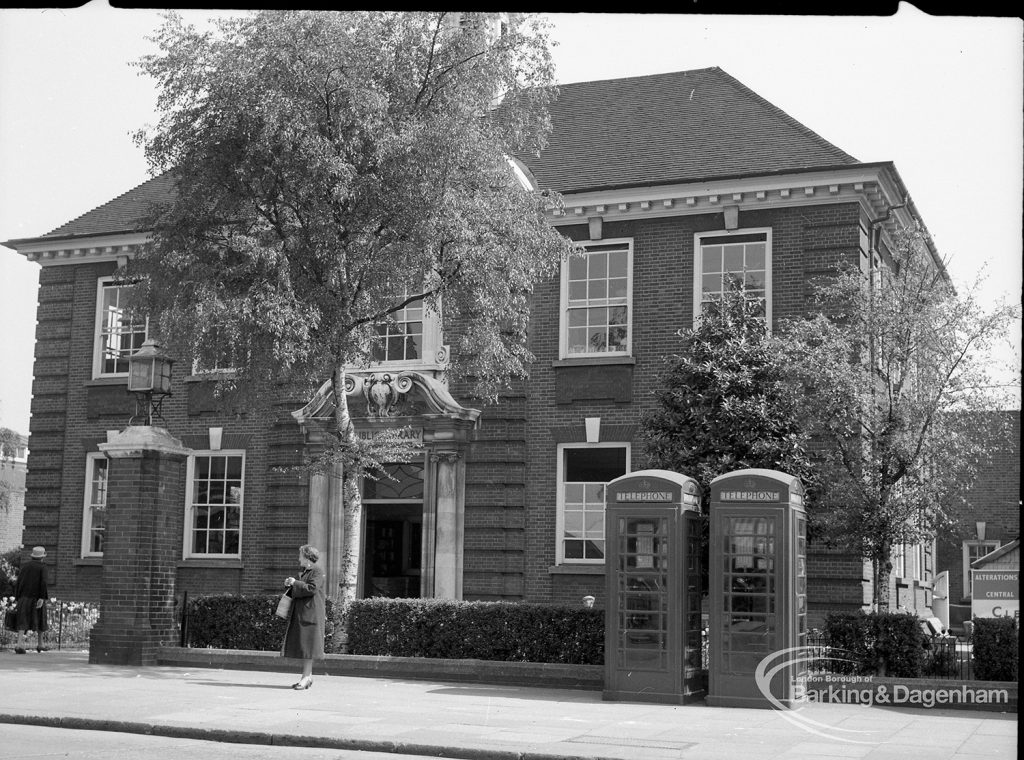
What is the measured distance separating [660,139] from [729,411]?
8.87 m

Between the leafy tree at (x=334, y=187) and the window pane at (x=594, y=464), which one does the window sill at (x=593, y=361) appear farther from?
the leafy tree at (x=334, y=187)

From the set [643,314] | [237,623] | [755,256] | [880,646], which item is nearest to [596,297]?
[643,314]

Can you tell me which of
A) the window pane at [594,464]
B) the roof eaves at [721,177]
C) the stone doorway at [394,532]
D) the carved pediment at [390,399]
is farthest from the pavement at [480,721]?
the roof eaves at [721,177]

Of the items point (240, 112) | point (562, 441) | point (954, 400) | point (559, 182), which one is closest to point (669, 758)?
point (954, 400)

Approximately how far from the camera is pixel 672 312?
2161cm

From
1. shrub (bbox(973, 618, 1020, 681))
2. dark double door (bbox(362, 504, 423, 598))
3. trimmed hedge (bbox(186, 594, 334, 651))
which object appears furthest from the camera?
dark double door (bbox(362, 504, 423, 598))

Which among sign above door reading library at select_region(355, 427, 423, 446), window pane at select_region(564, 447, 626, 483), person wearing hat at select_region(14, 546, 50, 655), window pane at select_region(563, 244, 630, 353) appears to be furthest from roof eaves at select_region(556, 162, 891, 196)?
person wearing hat at select_region(14, 546, 50, 655)

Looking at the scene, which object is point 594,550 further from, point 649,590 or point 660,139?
point 660,139

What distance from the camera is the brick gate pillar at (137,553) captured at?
1734 centimetres

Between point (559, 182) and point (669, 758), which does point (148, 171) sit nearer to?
point (559, 182)

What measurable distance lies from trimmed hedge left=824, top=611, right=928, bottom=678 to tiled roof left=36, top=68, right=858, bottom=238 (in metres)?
8.46

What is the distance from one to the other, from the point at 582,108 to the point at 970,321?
1172 cm

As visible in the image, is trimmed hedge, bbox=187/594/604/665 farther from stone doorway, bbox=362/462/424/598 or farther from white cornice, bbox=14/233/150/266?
white cornice, bbox=14/233/150/266

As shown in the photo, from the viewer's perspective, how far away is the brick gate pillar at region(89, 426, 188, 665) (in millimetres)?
17344
